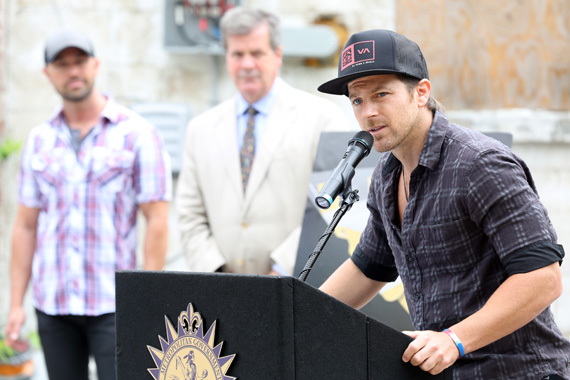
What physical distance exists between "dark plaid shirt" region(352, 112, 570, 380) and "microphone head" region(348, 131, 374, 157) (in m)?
0.15

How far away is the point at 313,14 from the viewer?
18.6 ft

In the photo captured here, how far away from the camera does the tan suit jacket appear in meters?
3.59

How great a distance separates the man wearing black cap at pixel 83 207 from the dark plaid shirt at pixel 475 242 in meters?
1.70

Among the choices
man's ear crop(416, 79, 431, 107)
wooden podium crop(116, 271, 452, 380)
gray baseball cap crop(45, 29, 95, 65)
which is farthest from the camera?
gray baseball cap crop(45, 29, 95, 65)

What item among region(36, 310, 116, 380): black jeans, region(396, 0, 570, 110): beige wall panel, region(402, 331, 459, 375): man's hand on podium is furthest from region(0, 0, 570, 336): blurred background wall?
region(402, 331, 459, 375): man's hand on podium

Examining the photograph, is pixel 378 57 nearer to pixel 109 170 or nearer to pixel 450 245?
pixel 450 245

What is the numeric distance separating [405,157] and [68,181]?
184 cm

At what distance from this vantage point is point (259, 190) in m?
3.62

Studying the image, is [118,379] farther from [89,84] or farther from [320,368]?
[89,84]

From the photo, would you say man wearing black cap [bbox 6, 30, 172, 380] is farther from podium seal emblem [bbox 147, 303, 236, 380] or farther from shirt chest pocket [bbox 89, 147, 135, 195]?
podium seal emblem [bbox 147, 303, 236, 380]

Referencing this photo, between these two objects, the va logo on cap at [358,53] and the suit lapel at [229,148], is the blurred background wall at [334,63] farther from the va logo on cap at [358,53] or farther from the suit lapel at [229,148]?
the va logo on cap at [358,53]

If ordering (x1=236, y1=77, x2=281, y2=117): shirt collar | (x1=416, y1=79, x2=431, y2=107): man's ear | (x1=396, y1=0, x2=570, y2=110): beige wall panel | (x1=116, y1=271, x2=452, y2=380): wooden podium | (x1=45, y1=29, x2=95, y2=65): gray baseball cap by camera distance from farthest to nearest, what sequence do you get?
(x1=396, y1=0, x2=570, y2=110): beige wall panel, (x1=236, y1=77, x2=281, y2=117): shirt collar, (x1=45, y1=29, x2=95, y2=65): gray baseball cap, (x1=416, y1=79, x2=431, y2=107): man's ear, (x1=116, y1=271, x2=452, y2=380): wooden podium

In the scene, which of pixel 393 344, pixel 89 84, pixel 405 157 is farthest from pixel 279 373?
pixel 89 84

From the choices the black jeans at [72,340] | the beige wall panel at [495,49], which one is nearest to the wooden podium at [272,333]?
the black jeans at [72,340]
